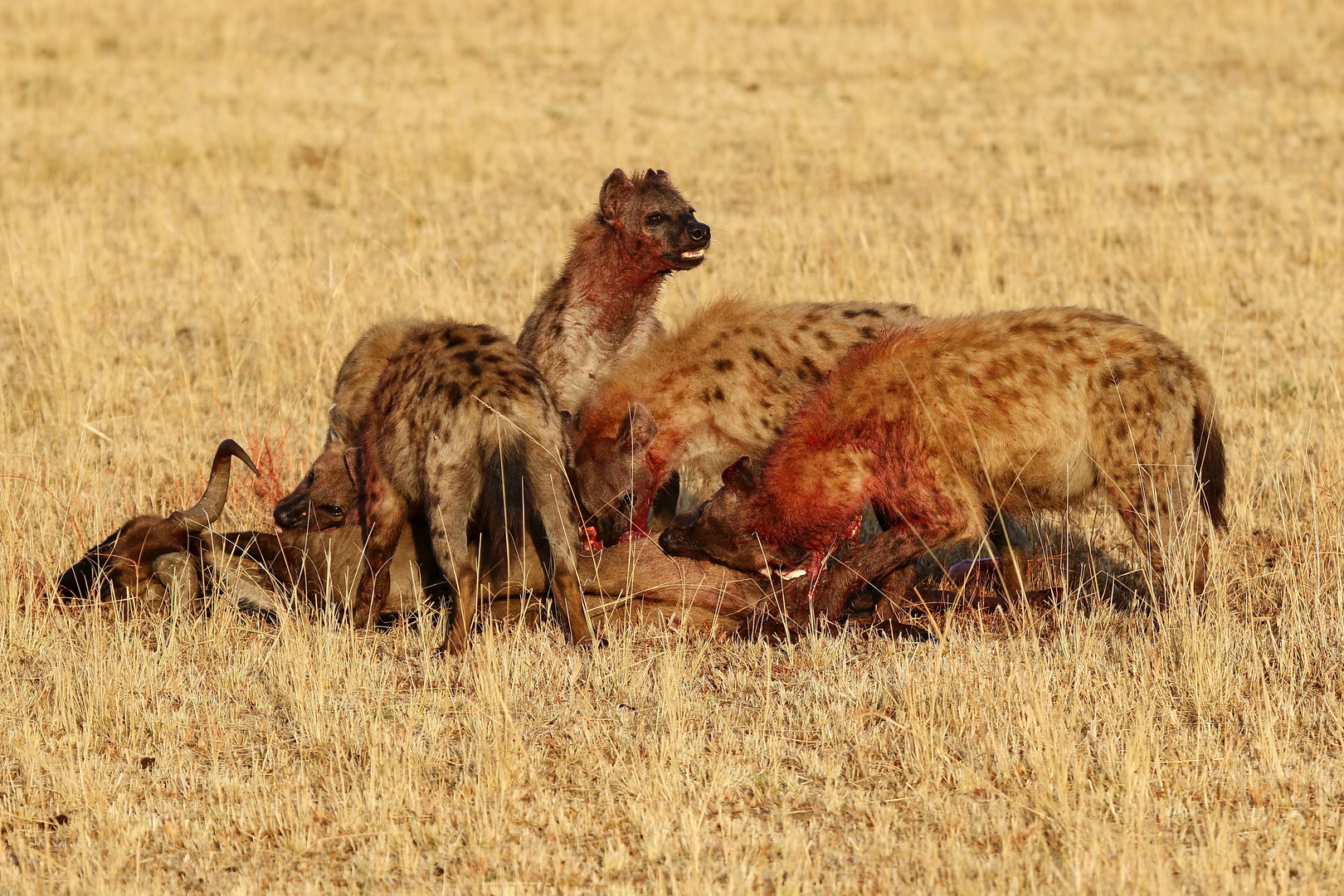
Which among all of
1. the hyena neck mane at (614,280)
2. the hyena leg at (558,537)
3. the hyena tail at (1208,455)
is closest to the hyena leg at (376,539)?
the hyena leg at (558,537)

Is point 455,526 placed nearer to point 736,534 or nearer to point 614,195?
point 736,534

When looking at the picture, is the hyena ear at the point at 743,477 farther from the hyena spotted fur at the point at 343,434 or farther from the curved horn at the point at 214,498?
the curved horn at the point at 214,498

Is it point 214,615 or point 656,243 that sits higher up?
point 656,243

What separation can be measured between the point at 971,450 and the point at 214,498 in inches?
127

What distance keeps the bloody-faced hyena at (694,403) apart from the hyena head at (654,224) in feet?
1.72

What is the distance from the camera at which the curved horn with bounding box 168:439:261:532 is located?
6598mm

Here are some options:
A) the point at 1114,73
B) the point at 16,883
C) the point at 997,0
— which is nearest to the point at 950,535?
the point at 16,883

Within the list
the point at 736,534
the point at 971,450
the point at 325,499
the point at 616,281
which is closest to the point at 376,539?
the point at 325,499

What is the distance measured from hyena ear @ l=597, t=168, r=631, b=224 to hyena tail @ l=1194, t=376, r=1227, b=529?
2.88 metres

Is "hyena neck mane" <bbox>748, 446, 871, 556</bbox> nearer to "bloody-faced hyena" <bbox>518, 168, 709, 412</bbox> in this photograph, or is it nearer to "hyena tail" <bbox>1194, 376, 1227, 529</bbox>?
"hyena tail" <bbox>1194, 376, 1227, 529</bbox>

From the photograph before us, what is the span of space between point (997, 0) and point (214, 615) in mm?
18630

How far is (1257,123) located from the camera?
1580cm

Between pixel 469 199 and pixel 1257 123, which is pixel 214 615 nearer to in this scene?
pixel 469 199

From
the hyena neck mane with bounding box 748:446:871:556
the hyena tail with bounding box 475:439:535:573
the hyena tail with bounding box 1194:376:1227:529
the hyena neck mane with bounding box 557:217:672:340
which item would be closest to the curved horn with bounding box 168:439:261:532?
the hyena tail with bounding box 475:439:535:573
